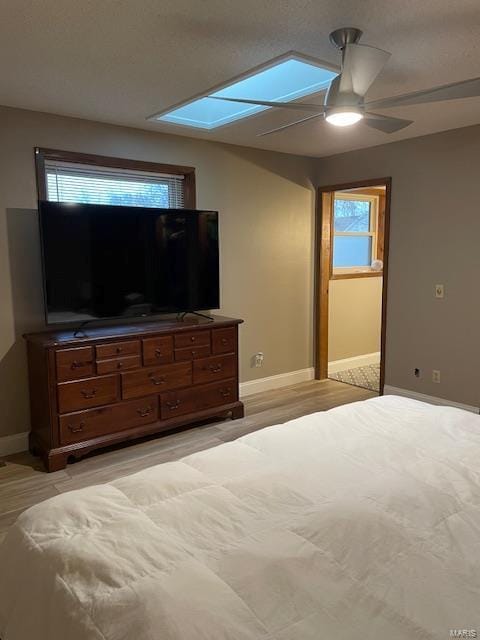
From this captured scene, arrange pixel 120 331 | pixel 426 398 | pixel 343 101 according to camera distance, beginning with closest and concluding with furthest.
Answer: pixel 343 101, pixel 120 331, pixel 426 398

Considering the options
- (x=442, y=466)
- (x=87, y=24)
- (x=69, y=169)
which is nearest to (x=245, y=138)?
(x=69, y=169)

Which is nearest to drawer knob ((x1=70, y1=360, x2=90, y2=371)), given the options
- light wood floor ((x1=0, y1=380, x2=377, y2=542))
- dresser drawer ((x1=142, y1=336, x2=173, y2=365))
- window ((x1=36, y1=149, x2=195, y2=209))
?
dresser drawer ((x1=142, y1=336, x2=173, y2=365))

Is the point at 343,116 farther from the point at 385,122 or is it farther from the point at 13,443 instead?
the point at 13,443

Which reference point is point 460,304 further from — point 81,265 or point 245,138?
point 81,265

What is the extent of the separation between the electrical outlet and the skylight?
90.2 inches

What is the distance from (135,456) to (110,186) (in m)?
2.19

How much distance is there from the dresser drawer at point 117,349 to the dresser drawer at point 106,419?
1.23 ft

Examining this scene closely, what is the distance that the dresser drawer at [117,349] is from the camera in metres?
3.45

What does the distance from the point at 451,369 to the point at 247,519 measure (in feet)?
11.3

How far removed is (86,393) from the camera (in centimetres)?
342

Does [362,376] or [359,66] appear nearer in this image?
[359,66]

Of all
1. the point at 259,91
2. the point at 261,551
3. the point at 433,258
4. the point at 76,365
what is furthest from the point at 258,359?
the point at 261,551

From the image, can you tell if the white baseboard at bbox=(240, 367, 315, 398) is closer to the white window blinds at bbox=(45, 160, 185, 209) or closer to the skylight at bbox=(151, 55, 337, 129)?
the white window blinds at bbox=(45, 160, 185, 209)

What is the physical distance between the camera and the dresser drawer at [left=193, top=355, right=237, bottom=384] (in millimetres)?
4035
